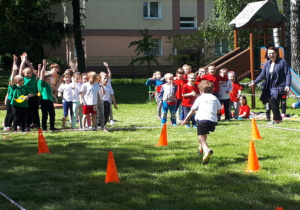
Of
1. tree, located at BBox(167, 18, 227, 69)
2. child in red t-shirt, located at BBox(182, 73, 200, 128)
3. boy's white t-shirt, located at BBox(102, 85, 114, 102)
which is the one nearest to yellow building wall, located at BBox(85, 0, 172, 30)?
tree, located at BBox(167, 18, 227, 69)

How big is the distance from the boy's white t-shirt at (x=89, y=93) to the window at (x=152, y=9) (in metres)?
36.2

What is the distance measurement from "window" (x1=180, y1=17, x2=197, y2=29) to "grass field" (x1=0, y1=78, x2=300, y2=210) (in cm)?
3839

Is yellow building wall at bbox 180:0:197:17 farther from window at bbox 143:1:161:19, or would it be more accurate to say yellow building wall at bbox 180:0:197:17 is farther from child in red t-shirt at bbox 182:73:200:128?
child in red t-shirt at bbox 182:73:200:128

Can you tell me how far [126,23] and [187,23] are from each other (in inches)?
222

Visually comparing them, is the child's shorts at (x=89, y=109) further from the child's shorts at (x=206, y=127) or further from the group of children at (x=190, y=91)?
the child's shorts at (x=206, y=127)

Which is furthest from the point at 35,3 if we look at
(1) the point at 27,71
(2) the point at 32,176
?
(2) the point at 32,176

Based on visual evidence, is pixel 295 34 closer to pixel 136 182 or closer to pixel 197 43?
pixel 197 43

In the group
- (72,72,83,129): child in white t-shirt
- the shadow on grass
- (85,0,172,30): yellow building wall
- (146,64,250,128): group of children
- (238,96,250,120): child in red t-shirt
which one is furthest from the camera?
(85,0,172,30): yellow building wall

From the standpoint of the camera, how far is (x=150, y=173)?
8352mm

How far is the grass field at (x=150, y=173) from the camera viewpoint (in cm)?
668

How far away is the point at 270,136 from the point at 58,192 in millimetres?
6423

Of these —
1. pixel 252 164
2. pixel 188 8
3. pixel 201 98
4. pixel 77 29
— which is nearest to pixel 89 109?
pixel 201 98

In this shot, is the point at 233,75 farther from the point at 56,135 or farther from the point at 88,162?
the point at 88,162

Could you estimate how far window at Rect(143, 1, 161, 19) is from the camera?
49781mm
